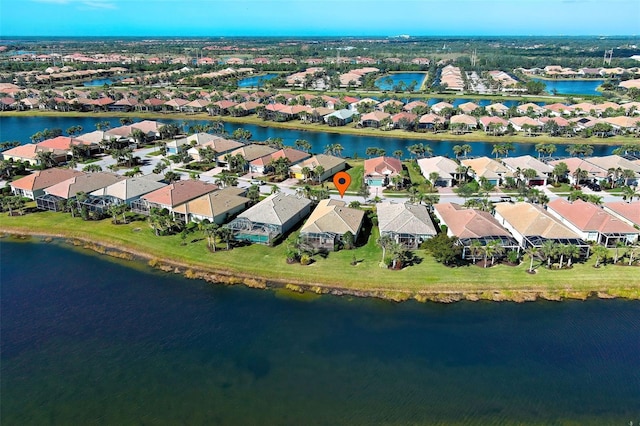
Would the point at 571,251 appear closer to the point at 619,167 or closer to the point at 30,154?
the point at 619,167

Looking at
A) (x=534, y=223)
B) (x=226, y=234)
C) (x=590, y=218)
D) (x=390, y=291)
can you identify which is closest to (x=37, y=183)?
(x=226, y=234)

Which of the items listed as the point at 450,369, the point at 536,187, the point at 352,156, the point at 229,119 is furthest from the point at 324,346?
the point at 229,119

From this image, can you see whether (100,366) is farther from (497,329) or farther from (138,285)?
(497,329)

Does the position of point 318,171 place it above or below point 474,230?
above

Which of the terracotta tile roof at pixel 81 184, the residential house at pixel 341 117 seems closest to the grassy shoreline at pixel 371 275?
the terracotta tile roof at pixel 81 184

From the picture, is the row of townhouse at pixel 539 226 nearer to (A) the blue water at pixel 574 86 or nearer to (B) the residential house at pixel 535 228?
(B) the residential house at pixel 535 228

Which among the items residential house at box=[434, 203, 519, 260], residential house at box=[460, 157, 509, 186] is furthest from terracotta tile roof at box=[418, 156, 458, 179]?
residential house at box=[434, 203, 519, 260]
